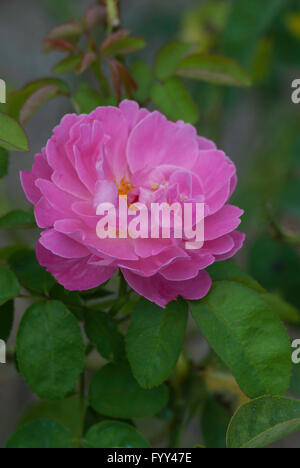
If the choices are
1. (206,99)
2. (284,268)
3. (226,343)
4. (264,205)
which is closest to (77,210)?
(226,343)

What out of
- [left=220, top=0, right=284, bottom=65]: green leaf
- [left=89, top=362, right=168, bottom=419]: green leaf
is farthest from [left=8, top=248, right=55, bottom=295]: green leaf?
[left=220, top=0, right=284, bottom=65]: green leaf

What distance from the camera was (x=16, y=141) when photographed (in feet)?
1.69

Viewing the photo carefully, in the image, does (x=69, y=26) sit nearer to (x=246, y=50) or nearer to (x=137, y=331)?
(x=137, y=331)

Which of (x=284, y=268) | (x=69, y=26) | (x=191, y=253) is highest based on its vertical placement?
(x=69, y=26)

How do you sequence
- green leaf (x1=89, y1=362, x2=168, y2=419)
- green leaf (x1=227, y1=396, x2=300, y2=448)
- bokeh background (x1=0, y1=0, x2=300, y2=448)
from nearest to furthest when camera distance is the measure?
green leaf (x1=227, y1=396, x2=300, y2=448), green leaf (x1=89, y1=362, x2=168, y2=419), bokeh background (x1=0, y1=0, x2=300, y2=448)

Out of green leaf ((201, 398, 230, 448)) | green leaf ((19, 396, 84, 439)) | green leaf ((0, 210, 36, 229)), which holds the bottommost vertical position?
green leaf ((201, 398, 230, 448))

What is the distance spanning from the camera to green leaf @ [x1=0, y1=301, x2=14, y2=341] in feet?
1.81

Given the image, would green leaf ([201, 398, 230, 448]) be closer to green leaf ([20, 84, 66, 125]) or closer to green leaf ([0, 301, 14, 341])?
green leaf ([0, 301, 14, 341])

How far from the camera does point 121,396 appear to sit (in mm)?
584

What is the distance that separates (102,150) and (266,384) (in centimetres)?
24

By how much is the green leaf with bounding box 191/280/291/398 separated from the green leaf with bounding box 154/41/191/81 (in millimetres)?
279

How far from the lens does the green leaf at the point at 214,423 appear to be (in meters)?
0.76

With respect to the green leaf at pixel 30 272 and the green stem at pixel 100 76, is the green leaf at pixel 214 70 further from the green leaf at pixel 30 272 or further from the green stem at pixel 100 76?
the green leaf at pixel 30 272

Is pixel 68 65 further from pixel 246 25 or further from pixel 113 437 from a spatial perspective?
pixel 246 25
